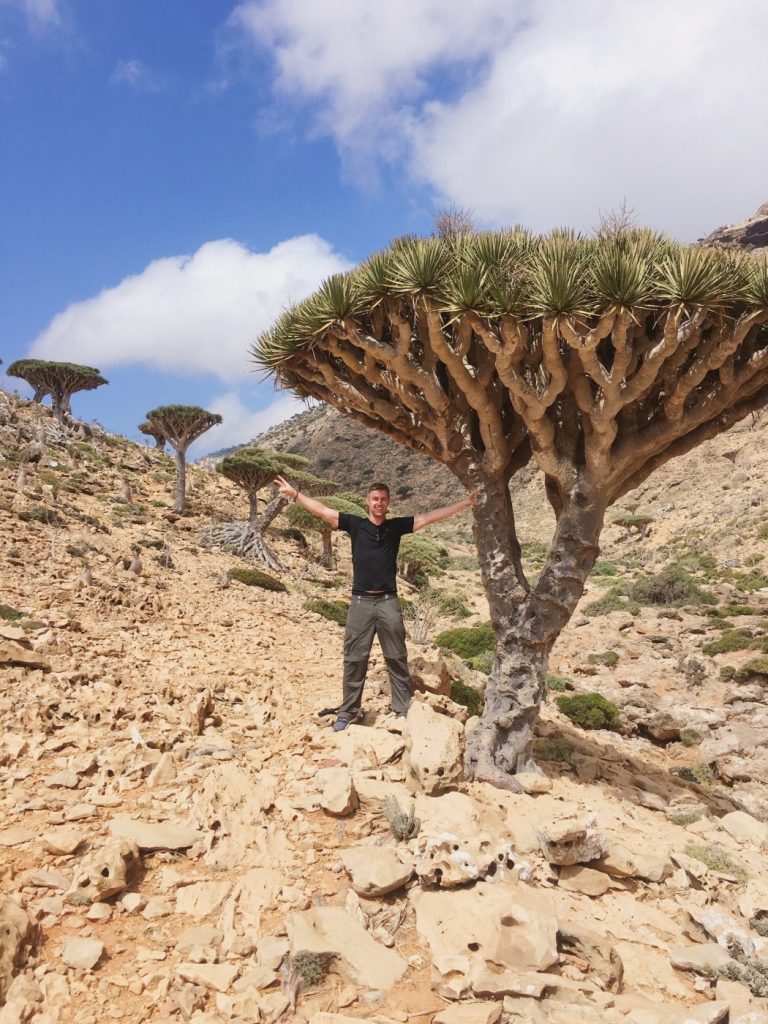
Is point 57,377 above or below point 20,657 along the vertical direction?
above

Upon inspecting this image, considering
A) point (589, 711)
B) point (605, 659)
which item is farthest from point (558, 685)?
point (605, 659)

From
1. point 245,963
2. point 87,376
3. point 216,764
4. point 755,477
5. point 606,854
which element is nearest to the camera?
point 245,963

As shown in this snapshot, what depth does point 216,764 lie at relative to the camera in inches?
201

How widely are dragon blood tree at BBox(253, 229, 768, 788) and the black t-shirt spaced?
3.86 feet

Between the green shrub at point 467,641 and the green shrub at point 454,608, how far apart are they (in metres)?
4.92

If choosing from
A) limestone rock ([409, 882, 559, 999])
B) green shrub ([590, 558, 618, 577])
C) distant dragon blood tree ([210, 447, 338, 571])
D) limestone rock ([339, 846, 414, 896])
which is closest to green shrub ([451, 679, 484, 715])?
limestone rock ([339, 846, 414, 896])

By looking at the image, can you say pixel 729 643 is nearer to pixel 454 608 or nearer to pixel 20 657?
pixel 454 608

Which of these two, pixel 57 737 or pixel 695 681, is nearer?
pixel 57 737

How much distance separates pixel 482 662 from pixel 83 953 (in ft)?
33.6

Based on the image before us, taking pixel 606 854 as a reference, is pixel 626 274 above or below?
above

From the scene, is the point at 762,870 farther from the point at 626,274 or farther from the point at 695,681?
the point at 695,681

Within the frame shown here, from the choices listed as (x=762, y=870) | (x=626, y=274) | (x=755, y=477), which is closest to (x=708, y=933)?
(x=762, y=870)

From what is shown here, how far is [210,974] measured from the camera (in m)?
2.93

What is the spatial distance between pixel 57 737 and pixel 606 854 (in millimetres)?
4508
